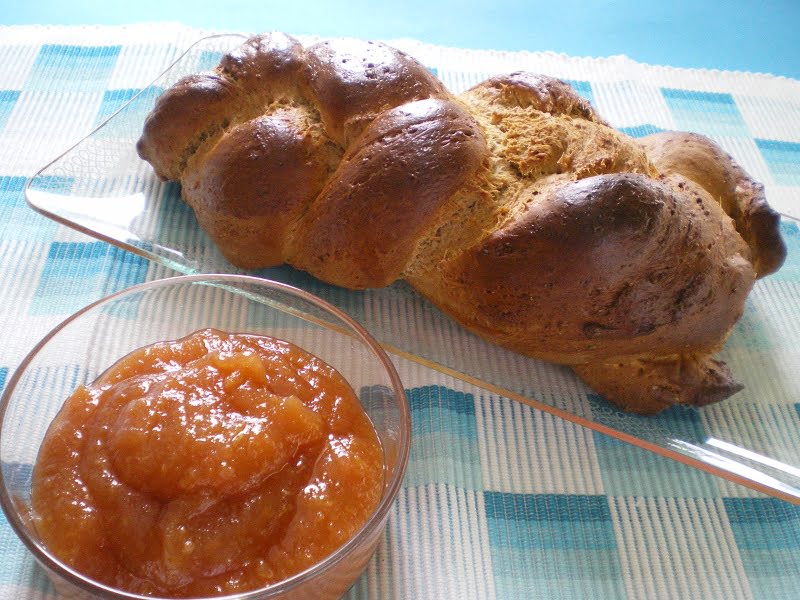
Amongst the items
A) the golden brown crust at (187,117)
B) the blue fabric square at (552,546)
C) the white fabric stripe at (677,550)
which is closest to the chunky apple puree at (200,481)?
the blue fabric square at (552,546)

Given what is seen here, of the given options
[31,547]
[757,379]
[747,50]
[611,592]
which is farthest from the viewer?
[747,50]

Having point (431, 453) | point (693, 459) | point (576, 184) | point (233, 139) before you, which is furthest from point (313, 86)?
point (693, 459)

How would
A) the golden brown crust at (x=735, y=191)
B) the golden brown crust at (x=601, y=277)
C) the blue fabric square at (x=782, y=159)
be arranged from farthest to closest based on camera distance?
the blue fabric square at (x=782, y=159) → the golden brown crust at (x=735, y=191) → the golden brown crust at (x=601, y=277)

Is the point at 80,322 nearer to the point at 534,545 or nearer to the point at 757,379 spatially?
the point at 534,545

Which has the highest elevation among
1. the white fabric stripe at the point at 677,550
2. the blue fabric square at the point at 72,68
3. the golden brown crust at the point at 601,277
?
the golden brown crust at the point at 601,277

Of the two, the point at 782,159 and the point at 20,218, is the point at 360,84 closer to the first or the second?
the point at 20,218

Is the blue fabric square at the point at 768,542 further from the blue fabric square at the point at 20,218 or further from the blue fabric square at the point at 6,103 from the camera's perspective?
the blue fabric square at the point at 6,103

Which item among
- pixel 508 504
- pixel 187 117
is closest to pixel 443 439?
pixel 508 504

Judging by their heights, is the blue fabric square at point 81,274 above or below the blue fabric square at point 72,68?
below
